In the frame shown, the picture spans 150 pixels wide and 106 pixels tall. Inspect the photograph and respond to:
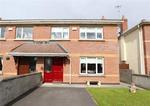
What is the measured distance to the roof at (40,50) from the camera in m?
22.6

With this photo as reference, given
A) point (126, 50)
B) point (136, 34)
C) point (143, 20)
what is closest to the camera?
point (143, 20)

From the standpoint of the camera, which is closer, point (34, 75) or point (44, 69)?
point (34, 75)

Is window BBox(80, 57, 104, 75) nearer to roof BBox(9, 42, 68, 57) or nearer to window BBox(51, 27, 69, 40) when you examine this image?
roof BBox(9, 42, 68, 57)

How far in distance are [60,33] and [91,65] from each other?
4.61 meters

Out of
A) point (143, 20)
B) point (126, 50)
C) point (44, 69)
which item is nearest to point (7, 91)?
point (44, 69)

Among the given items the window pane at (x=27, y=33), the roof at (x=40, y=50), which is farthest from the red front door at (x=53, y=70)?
the window pane at (x=27, y=33)

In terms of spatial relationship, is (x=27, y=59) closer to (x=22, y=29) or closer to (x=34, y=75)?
(x=22, y=29)

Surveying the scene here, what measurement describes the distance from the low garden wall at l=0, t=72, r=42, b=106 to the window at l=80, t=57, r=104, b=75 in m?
6.67

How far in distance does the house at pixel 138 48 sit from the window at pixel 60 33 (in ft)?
27.0

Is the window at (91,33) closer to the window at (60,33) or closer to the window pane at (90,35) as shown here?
the window pane at (90,35)

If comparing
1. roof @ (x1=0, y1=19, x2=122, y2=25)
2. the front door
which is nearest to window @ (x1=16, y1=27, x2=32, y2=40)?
roof @ (x1=0, y1=19, x2=122, y2=25)

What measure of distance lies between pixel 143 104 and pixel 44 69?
13.7 meters

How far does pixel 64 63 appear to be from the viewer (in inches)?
928

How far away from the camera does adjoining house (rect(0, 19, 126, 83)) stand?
23406 millimetres
